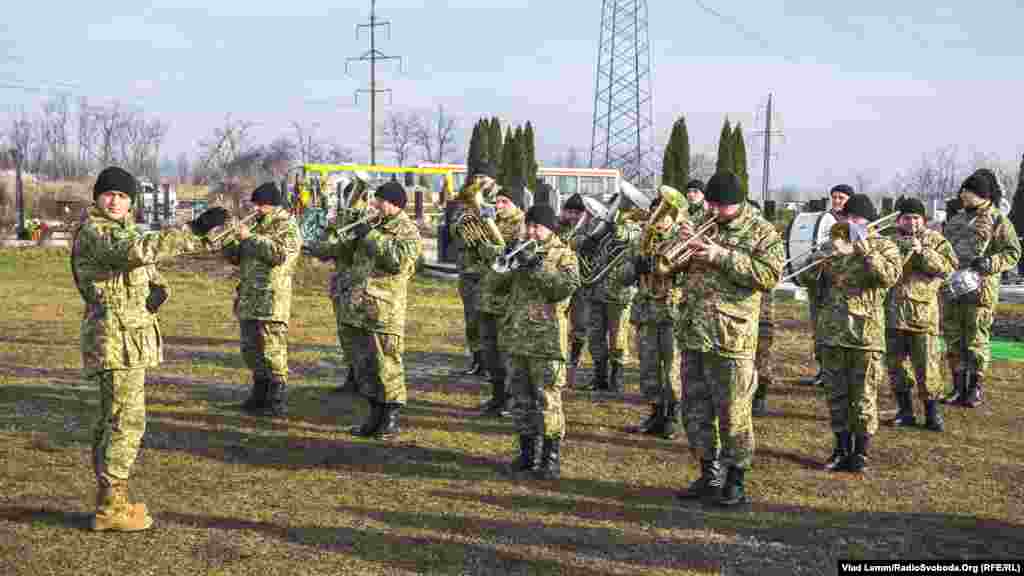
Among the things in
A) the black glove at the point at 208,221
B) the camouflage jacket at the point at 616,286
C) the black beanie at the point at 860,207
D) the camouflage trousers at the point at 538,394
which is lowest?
the camouflage trousers at the point at 538,394

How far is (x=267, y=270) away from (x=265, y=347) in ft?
2.35

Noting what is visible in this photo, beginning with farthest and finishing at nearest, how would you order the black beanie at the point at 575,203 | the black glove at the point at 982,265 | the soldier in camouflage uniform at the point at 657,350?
the black glove at the point at 982,265, the black beanie at the point at 575,203, the soldier in camouflage uniform at the point at 657,350

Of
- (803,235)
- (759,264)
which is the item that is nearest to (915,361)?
(759,264)

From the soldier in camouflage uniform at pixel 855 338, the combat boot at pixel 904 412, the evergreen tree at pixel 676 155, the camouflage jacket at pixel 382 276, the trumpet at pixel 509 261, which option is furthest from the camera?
the evergreen tree at pixel 676 155

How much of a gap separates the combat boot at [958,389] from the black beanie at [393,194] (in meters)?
6.29

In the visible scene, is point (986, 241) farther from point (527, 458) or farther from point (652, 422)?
point (527, 458)

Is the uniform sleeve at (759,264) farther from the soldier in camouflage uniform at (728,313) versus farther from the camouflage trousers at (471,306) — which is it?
the camouflage trousers at (471,306)

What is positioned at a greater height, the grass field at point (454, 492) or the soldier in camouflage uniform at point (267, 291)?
the soldier in camouflage uniform at point (267, 291)

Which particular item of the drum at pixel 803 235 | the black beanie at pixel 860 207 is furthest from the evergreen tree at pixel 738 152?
the black beanie at pixel 860 207

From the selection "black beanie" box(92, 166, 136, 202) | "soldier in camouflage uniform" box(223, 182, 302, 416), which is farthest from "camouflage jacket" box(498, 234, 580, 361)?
"black beanie" box(92, 166, 136, 202)

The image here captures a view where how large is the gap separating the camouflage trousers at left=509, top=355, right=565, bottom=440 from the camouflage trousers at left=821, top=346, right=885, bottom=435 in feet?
7.35

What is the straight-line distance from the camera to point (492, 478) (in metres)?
7.29

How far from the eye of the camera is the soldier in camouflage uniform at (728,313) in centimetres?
637

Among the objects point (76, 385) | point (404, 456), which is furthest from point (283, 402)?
point (76, 385)
